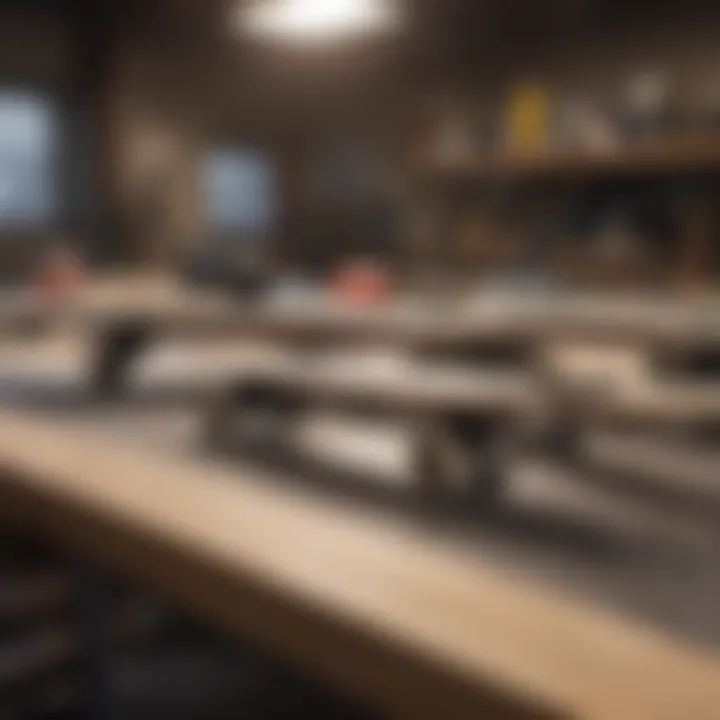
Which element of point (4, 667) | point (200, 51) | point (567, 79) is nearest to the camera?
point (567, 79)

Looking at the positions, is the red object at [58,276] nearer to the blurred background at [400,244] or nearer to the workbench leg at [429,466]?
the blurred background at [400,244]

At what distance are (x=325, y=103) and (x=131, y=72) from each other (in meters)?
0.12

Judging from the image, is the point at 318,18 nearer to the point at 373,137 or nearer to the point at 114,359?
the point at 373,137

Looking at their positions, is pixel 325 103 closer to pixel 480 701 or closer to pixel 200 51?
pixel 200 51

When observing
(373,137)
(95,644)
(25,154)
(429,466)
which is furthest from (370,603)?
(95,644)

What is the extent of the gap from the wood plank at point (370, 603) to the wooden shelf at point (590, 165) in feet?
0.49

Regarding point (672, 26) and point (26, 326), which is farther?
point (26, 326)

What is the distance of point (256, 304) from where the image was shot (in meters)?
0.58

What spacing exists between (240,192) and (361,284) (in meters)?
0.08

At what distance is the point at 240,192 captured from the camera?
0.57 meters

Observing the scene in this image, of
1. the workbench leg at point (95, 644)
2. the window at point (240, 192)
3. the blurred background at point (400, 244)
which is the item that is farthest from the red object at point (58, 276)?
the workbench leg at point (95, 644)

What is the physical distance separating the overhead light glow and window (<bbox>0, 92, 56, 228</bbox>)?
0.14 metres

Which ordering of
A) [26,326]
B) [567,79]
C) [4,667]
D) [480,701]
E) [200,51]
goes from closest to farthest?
[480,701], [567,79], [200,51], [26,326], [4,667]

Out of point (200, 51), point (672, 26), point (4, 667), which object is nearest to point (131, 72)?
point (200, 51)
